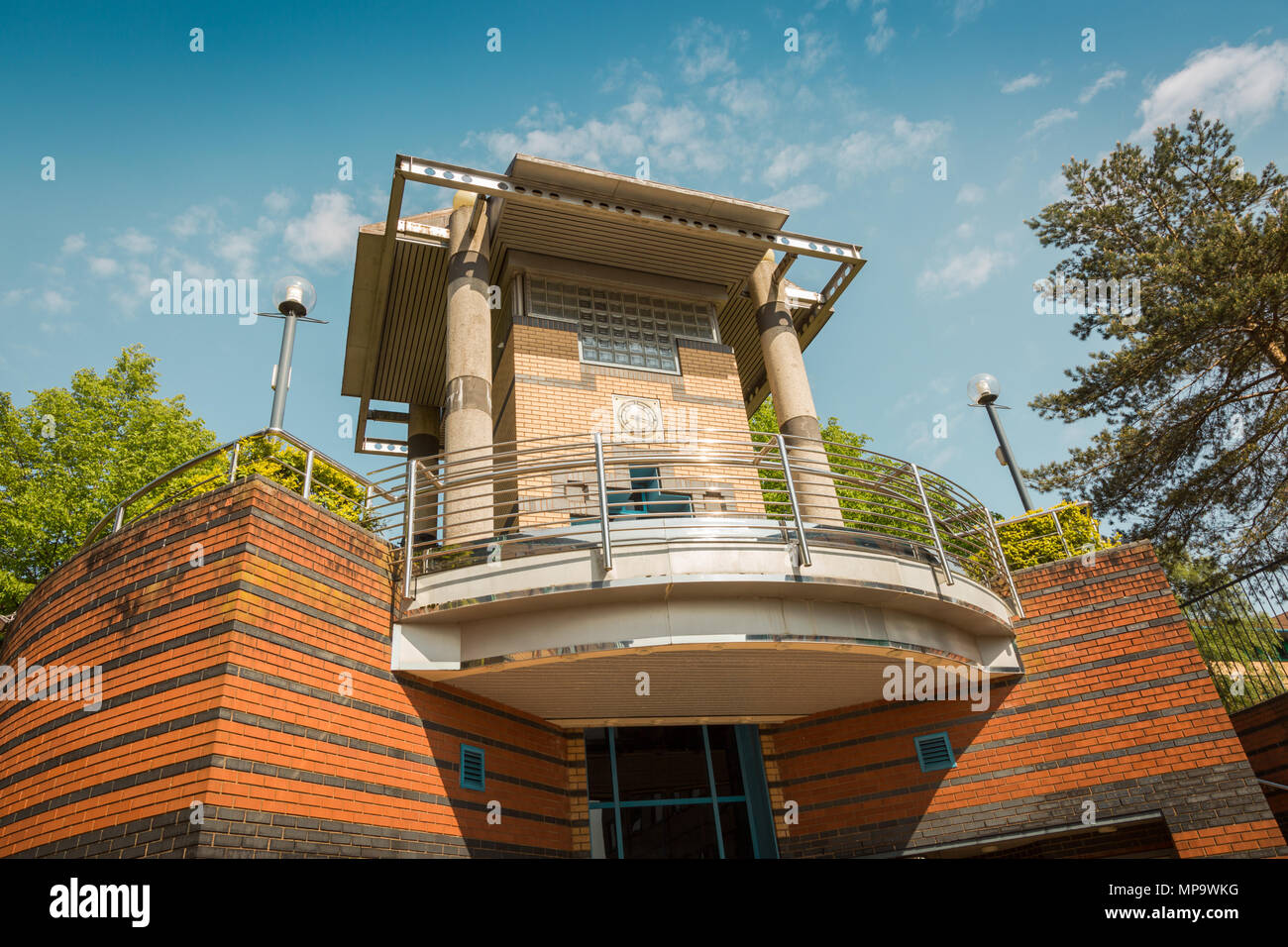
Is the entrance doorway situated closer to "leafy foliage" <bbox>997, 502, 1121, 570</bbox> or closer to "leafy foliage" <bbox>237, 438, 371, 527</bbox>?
"leafy foliage" <bbox>237, 438, 371, 527</bbox>

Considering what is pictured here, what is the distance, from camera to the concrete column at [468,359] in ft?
34.6

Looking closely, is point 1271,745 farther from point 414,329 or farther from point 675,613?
point 414,329

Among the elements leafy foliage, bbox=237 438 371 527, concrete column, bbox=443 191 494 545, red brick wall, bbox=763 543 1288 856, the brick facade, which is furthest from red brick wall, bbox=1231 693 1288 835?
leafy foliage, bbox=237 438 371 527

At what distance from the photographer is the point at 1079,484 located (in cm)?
1584

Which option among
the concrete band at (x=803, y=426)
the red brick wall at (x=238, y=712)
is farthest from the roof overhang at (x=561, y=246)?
the red brick wall at (x=238, y=712)

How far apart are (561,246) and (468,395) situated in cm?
402

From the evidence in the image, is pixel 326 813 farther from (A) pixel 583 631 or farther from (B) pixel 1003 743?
(B) pixel 1003 743

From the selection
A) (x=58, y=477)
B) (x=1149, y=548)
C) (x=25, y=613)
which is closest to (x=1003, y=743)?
(x=1149, y=548)

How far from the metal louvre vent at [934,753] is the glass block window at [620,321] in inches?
286

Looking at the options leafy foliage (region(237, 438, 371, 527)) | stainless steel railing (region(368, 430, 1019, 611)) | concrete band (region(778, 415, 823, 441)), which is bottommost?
stainless steel railing (region(368, 430, 1019, 611))

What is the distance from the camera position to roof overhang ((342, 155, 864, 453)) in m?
12.7

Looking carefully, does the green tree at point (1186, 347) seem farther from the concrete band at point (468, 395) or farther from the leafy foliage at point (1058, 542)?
the concrete band at point (468, 395)

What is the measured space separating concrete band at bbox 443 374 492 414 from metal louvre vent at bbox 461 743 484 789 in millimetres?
4451

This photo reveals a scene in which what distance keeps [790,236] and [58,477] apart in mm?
16100
